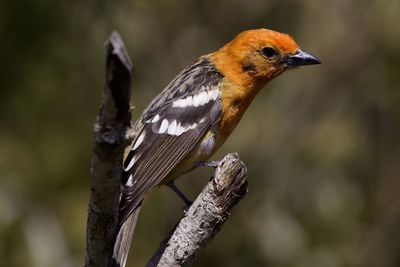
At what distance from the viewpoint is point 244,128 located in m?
6.54

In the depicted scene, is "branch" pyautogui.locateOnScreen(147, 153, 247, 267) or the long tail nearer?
"branch" pyautogui.locateOnScreen(147, 153, 247, 267)

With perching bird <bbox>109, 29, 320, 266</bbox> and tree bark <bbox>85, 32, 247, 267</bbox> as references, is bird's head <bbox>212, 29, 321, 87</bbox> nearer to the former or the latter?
perching bird <bbox>109, 29, 320, 266</bbox>

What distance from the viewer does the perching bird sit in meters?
4.62

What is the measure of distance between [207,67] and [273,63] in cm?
47

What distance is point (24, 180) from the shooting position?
231 inches

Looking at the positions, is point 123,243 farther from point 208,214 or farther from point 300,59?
point 300,59

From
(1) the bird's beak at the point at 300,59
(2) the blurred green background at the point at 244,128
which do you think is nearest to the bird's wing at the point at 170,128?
(1) the bird's beak at the point at 300,59

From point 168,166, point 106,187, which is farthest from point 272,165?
point 106,187

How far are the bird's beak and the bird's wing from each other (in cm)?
53

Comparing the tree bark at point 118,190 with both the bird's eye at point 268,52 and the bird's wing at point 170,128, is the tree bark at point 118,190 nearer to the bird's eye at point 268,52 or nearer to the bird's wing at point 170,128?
the bird's wing at point 170,128

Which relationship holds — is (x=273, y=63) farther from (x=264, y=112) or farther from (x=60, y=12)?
(x=60, y=12)

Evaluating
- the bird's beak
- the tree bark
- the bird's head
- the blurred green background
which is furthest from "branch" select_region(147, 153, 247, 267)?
the blurred green background

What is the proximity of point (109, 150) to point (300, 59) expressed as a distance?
8.43 ft

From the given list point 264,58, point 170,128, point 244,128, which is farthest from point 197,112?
→ point 244,128
